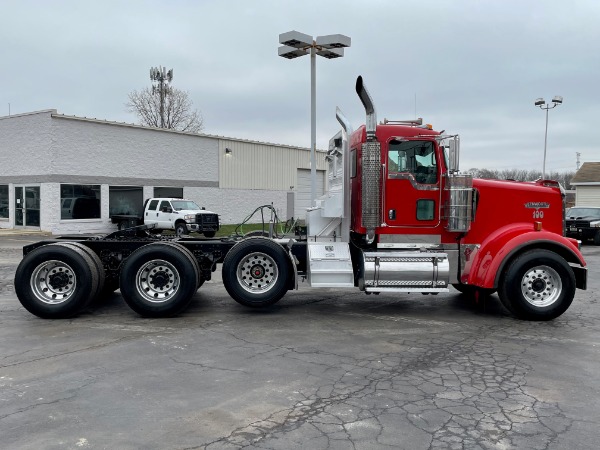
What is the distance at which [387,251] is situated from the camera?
27.6 ft

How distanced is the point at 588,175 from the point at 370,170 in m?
37.5

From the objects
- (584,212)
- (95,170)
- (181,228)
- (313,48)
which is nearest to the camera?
(313,48)

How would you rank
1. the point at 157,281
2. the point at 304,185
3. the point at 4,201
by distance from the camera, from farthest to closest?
the point at 304,185 → the point at 4,201 → the point at 157,281

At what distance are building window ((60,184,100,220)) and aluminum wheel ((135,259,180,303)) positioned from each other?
20.4m

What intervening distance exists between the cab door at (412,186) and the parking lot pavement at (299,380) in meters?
1.58

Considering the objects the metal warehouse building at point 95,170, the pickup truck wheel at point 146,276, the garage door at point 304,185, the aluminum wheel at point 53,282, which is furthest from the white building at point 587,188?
the aluminum wheel at point 53,282

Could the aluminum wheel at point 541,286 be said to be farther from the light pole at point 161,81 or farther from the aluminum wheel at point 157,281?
the light pole at point 161,81

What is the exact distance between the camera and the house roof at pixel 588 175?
38.1 m

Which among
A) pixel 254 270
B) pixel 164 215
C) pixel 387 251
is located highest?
pixel 164 215

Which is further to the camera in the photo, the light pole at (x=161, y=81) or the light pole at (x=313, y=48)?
the light pole at (x=161, y=81)

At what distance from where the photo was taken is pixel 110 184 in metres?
28.0

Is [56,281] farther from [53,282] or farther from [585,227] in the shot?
[585,227]

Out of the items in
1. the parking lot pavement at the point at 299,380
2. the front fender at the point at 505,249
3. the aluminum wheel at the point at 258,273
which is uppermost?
the front fender at the point at 505,249

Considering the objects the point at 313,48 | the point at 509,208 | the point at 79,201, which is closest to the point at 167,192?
the point at 79,201
